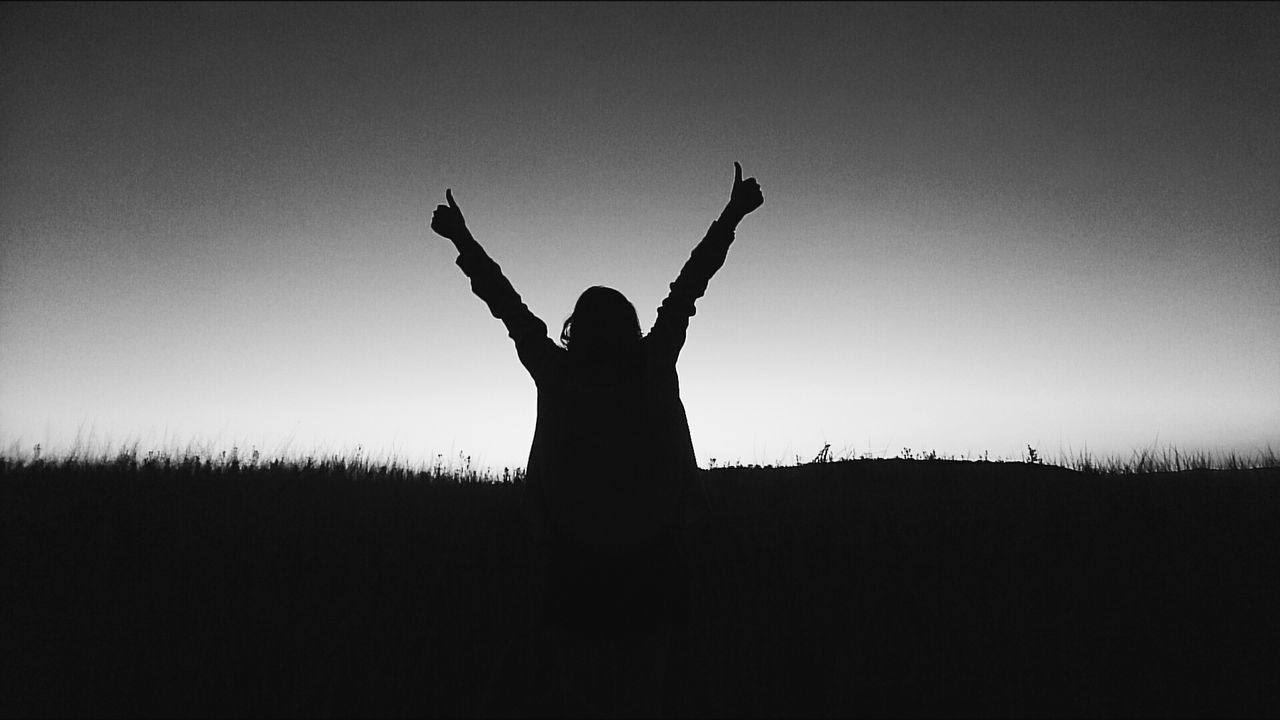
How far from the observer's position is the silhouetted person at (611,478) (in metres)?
2.61

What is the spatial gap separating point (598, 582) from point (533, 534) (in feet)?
1.28

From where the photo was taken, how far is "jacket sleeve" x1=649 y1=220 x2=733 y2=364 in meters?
2.82

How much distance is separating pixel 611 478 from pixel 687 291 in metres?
0.99

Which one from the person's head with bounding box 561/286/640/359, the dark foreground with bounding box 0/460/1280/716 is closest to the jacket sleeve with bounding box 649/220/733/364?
the person's head with bounding box 561/286/640/359

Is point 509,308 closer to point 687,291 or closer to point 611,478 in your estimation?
point 687,291

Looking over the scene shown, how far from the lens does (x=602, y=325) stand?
104 inches

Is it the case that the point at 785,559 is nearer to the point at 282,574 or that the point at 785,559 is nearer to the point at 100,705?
the point at 282,574

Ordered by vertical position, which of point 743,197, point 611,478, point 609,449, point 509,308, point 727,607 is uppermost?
point 743,197

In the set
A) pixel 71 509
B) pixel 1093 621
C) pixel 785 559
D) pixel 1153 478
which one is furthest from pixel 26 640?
pixel 1153 478

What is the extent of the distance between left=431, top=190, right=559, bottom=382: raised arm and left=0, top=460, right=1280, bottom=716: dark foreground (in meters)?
1.69

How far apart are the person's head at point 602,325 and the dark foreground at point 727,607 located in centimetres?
179

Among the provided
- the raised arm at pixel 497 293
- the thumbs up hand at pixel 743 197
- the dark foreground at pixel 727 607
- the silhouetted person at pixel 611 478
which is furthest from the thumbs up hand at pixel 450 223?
the dark foreground at pixel 727 607

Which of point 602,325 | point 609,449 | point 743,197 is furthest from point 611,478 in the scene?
point 743,197

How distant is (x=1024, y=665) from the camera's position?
334 cm
